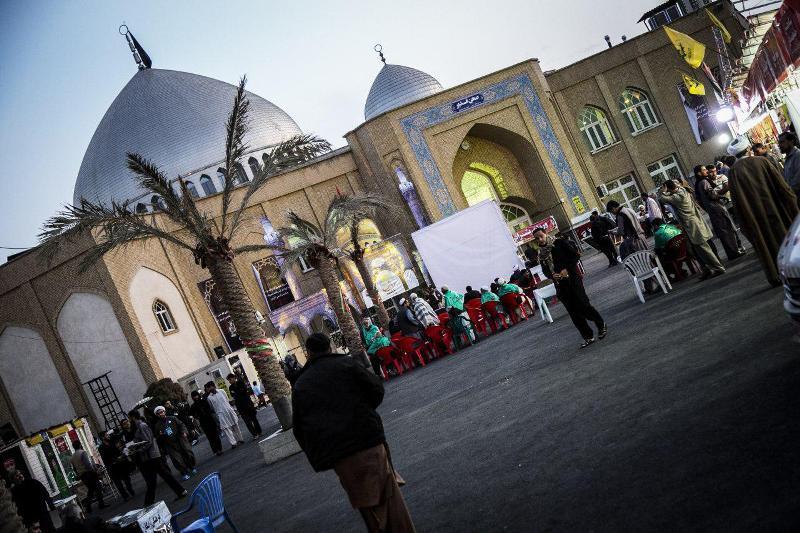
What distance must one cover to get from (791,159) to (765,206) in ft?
4.91

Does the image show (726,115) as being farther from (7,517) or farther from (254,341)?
(7,517)

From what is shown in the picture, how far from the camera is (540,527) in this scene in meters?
3.93

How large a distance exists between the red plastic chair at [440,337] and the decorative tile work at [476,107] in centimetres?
1547

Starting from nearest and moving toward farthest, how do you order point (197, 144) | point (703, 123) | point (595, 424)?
point (595, 424)
point (703, 123)
point (197, 144)

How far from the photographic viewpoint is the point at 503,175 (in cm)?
3456

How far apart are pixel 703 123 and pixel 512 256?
55.1 ft

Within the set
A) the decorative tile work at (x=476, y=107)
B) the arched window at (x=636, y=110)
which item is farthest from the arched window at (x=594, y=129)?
the decorative tile work at (x=476, y=107)

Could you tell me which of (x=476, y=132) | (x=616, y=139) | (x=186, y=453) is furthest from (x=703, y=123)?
(x=186, y=453)

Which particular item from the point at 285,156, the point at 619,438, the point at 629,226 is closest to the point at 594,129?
the point at 629,226

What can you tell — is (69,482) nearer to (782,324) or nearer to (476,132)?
(782,324)

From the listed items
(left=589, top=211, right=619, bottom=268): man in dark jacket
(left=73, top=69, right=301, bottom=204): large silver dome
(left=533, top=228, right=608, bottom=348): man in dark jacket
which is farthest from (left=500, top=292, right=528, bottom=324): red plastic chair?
(left=73, top=69, right=301, bottom=204): large silver dome

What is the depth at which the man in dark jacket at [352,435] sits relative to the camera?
13.5ft

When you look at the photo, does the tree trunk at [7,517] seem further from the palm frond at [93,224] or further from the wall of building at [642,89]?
the wall of building at [642,89]

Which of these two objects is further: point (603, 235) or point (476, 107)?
point (476, 107)
